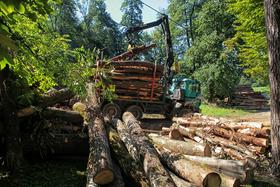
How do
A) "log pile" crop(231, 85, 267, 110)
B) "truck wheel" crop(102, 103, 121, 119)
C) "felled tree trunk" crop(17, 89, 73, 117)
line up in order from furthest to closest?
1. "log pile" crop(231, 85, 267, 110)
2. "truck wheel" crop(102, 103, 121, 119)
3. "felled tree trunk" crop(17, 89, 73, 117)

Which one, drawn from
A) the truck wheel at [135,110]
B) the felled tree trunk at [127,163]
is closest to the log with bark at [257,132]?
the felled tree trunk at [127,163]

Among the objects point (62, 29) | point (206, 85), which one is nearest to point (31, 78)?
point (206, 85)

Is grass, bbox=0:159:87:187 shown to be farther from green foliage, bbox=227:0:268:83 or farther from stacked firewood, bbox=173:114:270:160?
green foliage, bbox=227:0:268:83

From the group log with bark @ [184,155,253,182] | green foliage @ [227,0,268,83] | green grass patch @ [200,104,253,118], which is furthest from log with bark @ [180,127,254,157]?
green grass patch @ [200,104,253,118]

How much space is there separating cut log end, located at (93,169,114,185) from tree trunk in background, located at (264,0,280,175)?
397 centimetres

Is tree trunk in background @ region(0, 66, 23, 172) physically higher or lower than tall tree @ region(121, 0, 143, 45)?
lower

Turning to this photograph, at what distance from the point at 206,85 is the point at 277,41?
916 inches

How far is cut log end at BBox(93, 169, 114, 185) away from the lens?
190 inches

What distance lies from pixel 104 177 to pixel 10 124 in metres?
2.14

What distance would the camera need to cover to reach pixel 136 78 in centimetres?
1413

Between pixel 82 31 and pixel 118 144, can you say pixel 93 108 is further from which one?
pixel 82 31

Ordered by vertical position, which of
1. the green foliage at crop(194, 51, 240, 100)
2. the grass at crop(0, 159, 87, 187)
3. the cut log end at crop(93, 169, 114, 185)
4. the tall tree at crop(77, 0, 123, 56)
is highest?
the tall tree at crop(77, 0, 123, 56)

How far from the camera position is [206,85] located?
29.8 metres

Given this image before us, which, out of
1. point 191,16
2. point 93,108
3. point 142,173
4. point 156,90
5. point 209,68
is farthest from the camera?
point 191,16
